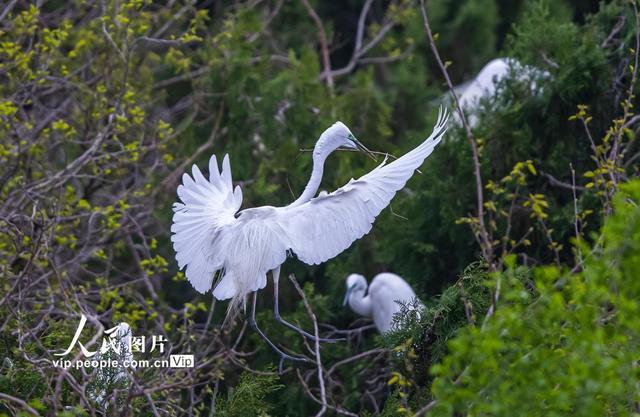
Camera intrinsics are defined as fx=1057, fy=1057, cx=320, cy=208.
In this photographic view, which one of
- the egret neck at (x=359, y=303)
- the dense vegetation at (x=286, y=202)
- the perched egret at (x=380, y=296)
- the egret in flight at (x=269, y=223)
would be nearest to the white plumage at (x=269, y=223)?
the egret in flight at (x=269, y=223)

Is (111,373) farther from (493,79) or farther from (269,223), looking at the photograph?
(493,79)

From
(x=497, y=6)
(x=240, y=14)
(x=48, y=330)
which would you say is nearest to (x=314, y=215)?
(x=48, y=330)

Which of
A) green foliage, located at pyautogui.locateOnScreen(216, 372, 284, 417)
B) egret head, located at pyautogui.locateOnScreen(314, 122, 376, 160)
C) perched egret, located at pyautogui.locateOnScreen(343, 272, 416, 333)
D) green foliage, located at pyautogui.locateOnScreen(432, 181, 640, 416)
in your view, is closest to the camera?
green foliage, located at pyautogui.locateOnScreen(432, 181, 640, 416)

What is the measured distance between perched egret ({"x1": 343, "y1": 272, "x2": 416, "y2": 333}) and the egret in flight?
112 centimetres

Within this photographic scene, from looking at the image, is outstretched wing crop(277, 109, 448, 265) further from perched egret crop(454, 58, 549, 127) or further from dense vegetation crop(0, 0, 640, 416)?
perched egret crop(454, 58, 549, 127)

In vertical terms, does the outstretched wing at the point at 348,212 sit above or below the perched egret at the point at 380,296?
above

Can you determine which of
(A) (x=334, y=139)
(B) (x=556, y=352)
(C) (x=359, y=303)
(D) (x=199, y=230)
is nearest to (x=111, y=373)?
(D) (x=199, y=230)

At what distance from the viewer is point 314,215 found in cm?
407

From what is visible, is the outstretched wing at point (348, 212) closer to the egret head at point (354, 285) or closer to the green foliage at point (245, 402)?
the green foliage at point (245, 402)

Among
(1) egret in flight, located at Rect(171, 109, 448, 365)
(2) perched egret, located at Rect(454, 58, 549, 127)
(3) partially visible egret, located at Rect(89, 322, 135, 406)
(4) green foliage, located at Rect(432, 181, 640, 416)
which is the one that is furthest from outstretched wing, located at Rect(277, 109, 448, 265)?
(2) perched egret, located at Rect(454, 58, 549, 127)

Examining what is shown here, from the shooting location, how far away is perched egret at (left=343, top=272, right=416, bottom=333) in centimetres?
525

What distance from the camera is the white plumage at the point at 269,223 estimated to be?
4031mm

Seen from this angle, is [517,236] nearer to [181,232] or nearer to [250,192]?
[250,192]

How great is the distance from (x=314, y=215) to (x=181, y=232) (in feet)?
1.82
